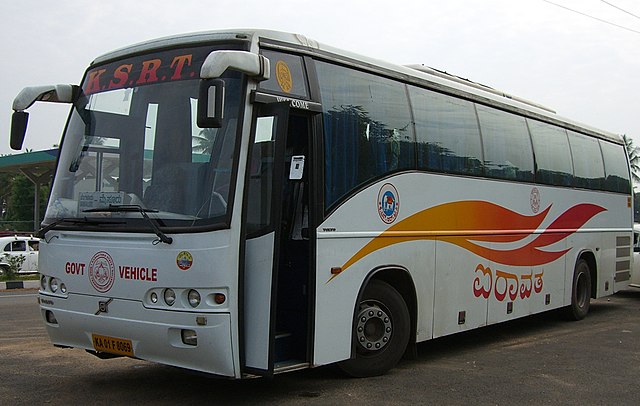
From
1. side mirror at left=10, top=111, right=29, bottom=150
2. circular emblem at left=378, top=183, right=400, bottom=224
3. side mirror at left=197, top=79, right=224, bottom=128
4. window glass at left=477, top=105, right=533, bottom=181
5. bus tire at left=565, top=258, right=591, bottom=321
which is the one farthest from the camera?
bus tire at left=565, top=258, right=591, bottom=321

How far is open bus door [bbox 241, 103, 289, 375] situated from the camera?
20.2 feet

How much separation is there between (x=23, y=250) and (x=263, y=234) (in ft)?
74.0

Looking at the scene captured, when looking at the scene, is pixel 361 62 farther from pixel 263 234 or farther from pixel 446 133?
pixel 263 234

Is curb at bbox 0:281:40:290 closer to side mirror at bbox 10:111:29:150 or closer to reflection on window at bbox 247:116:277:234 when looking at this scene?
side mirror at bbox 10:111:29:150

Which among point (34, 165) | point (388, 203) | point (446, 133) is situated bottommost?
point (388, 203)

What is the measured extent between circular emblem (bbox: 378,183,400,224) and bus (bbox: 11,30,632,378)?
0.02 m

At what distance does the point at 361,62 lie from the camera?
7766 mm

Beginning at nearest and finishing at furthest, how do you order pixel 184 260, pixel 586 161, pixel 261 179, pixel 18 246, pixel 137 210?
pixel 184 260, pixel 137 210, pixel 261 179, pixel 586 161, pixel 18 246

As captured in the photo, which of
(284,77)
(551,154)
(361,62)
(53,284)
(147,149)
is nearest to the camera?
(147,149)

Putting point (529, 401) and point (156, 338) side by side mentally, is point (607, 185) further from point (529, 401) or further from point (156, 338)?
point (156, 338)

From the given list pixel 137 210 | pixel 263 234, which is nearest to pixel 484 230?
pixel 263 234

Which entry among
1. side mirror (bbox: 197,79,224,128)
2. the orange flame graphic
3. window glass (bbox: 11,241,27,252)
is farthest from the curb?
side mirror (bbox: 197,79,224,128)

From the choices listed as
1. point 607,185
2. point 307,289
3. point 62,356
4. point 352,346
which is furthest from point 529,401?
point 607,185

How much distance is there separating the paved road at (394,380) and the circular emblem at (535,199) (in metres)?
2.04
